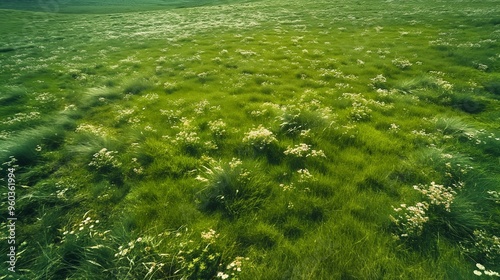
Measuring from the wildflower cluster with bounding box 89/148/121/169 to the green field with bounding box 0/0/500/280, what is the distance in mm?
48

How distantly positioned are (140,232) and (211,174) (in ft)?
7.10

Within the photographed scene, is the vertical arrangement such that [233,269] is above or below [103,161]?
above

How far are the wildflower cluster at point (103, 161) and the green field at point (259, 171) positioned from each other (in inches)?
1.9

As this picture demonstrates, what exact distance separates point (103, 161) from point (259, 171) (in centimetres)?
492

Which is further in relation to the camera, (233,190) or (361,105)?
(361,105)

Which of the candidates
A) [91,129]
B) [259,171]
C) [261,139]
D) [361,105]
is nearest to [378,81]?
[361,105]

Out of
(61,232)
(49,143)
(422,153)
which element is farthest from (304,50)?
(61,232)

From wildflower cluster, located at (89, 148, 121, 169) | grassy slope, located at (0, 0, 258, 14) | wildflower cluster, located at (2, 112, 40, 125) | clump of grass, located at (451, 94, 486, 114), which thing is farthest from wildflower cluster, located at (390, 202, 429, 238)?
grassy slope, located at (0, 0, 258, 14)

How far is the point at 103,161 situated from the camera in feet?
24.9

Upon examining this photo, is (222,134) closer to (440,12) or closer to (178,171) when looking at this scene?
(178,171)

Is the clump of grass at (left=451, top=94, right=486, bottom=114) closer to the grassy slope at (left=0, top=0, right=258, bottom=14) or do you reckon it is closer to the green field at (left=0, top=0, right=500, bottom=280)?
the green field at (left=0, top=0, right=500, bottom=280)

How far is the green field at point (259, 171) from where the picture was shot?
4668mm

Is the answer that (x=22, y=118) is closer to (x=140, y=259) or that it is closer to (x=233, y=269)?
(x=140, y=259)

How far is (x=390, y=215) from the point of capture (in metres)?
5.21
